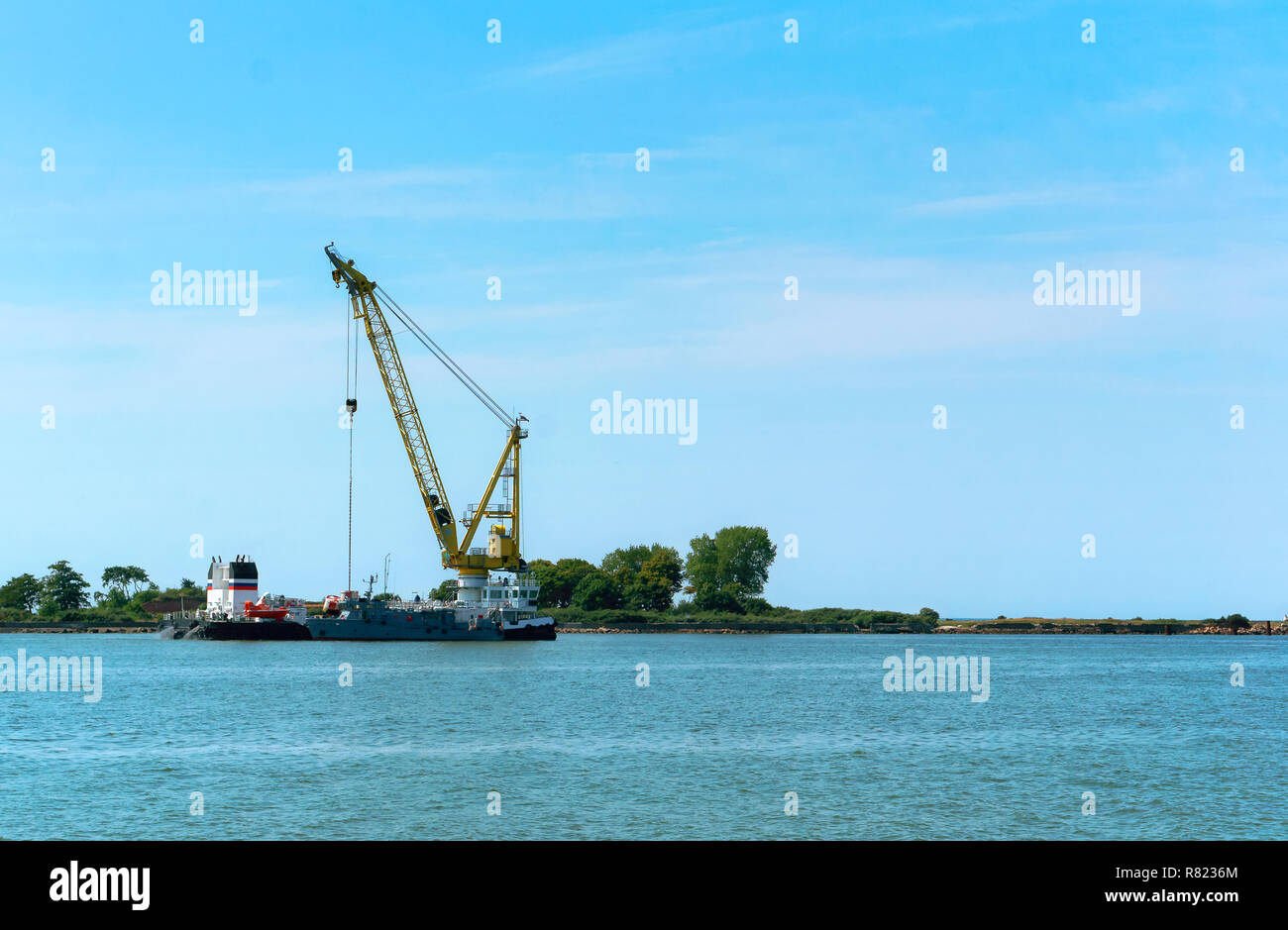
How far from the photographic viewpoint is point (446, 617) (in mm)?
120688

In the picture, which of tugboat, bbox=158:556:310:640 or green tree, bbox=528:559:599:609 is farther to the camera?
green tree, bbox=528:559:599:609

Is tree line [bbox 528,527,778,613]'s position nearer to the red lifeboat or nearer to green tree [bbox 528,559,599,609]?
green tree [bbox 528,559,599,609]

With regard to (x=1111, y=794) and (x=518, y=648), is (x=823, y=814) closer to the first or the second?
(x=1111, y=794)

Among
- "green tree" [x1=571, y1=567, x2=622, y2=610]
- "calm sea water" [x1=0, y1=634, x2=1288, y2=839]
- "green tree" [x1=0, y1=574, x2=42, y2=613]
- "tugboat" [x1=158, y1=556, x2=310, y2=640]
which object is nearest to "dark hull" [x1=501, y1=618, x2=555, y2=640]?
"tugboat" [x1=158, y1=556, x2=310, y2=640]

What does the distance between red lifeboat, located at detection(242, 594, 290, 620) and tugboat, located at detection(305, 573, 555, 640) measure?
384cm

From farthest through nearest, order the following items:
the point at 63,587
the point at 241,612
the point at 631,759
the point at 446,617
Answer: the point at 63,587, the point at 241,612, the point at 446,617, the point at 631,759

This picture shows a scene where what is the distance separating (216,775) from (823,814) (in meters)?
17.2

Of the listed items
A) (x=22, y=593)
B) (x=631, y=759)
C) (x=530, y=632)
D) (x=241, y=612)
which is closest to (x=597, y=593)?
(x=530, y=632)

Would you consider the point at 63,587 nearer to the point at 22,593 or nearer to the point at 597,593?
the point at 22,593

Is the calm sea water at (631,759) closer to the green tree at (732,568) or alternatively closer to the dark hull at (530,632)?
the dark hull at (530,632)

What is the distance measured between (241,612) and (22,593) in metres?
73.7

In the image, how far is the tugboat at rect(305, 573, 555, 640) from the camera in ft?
394
